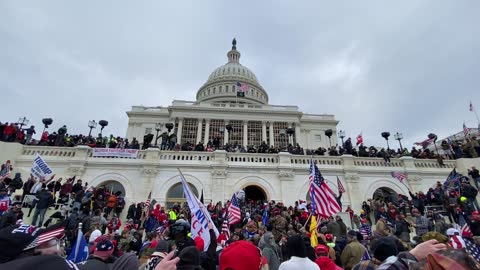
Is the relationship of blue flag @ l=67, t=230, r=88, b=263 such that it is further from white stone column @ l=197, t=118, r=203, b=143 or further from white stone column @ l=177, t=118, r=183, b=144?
white stone column @ l=197, t=118, r=203, b=143

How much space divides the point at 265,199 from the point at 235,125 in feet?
106

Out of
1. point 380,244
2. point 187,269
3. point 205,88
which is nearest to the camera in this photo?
point 187,269

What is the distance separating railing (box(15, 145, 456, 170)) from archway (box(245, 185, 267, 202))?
229cm

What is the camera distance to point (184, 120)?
50.5 meters

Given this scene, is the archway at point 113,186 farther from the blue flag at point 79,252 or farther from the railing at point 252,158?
the blue flag at point 79,252

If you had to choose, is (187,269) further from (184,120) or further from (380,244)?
(184,120)

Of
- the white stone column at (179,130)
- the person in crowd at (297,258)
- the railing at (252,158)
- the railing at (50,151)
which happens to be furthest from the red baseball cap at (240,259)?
the white stone column at (179,130)

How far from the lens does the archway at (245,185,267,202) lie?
2123 centimetres

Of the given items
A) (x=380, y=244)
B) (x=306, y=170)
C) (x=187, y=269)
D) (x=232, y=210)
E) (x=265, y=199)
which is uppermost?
(x=306, y=170)

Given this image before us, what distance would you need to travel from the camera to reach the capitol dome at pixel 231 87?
228ft

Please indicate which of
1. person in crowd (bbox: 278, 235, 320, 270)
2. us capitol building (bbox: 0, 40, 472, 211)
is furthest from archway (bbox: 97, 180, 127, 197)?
person in crowd (bbox: 278, 235, 320, 270)

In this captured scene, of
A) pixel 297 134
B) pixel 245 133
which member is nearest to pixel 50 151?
pixel 245 133

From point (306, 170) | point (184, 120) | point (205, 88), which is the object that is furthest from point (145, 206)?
point (205, 88)

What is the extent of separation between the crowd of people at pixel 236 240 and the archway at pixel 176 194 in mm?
3314
